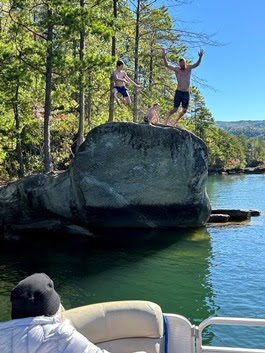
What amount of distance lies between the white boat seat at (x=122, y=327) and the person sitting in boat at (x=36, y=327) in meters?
1.63

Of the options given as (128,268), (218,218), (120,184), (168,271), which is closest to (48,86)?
(120,184)

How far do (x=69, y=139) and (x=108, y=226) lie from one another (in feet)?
49.3

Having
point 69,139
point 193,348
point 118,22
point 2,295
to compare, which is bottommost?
point 2,295

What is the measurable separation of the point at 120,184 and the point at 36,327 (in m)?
14.3

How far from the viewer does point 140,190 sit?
666 inches

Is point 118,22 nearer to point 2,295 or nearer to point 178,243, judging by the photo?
point 178,243

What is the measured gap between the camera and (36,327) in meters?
2.54

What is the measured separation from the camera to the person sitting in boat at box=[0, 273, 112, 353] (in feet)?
8.31

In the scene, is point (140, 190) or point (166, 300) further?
point (140, 190)

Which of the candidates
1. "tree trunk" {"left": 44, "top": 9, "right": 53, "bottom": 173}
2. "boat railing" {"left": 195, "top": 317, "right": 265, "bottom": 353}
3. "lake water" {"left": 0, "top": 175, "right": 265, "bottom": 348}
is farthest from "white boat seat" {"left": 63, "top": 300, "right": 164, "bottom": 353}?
"tree trunk" {"left": 44, "top": 9, "right": 53, "bottom": 173}

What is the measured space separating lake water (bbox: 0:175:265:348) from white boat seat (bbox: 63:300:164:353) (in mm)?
3634

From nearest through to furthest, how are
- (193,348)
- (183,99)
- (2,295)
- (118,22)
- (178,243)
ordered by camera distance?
(193,348) < (2,295) < (183,99) < (178,243) < (118,22)

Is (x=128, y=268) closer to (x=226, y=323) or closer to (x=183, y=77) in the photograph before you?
(x=183, y=77)

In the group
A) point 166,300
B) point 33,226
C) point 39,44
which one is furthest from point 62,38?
point 166,300
